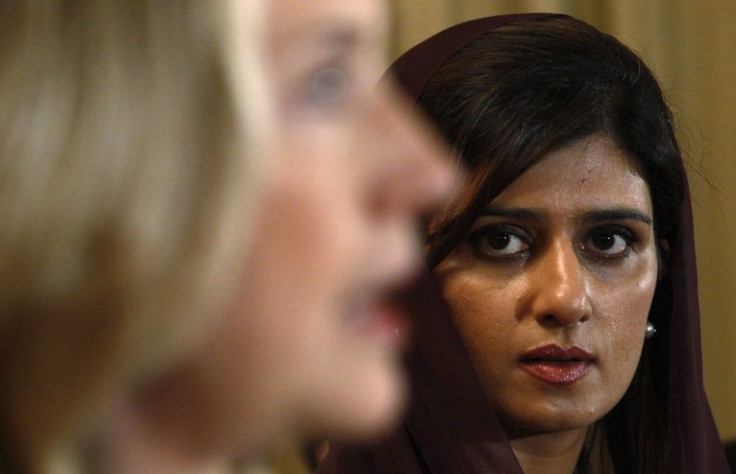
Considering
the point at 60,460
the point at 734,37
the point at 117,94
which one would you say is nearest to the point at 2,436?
the point at 60,460

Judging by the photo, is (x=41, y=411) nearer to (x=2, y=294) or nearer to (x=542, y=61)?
(x=2, y=294)

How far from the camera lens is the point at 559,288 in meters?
1.06

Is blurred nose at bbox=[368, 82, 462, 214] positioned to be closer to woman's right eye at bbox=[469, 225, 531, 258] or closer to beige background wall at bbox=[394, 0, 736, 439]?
woman's right eye at bbox=[469, 225, 531, 258]

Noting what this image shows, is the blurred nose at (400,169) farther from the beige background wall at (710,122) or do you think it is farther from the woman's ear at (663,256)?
the beige background wall at (710,122)

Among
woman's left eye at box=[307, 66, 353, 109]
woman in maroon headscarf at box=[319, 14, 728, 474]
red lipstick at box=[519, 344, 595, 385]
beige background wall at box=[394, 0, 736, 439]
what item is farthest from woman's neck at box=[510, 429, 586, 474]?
beige background wall at box=[394, 0, 736, 439]

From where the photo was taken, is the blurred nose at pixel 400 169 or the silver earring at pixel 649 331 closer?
the blurred nose at pixel 400 169

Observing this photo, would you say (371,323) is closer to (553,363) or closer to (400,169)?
(400,169)

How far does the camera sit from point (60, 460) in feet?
1.70

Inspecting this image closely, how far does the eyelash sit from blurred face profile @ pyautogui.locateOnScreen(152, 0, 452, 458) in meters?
0.48

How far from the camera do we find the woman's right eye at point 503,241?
1.10 m

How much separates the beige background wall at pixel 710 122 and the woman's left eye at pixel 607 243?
2.65ft

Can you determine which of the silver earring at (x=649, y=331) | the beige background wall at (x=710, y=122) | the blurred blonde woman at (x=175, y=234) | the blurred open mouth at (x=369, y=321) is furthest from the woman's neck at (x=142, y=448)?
the beige background wall at (x=710, y=122)

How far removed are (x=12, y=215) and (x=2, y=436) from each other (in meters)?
0.13

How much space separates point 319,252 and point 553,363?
58 centimetres
